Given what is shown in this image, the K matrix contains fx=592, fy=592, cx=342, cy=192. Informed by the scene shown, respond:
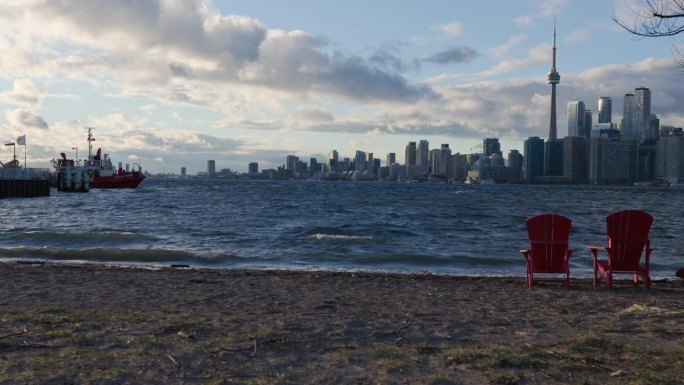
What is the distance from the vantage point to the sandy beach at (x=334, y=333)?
4.55 meters

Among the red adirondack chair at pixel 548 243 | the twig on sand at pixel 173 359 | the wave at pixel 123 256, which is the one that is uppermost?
the red adirondack chair at pixel 548 243

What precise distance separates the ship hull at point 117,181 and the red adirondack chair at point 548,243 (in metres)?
81.1

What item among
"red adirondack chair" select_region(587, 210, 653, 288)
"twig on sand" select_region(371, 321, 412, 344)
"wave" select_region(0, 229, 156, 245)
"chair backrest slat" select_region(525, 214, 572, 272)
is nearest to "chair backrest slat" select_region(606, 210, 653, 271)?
"red adirondack chair" select_region(587, 210, 653, 288)

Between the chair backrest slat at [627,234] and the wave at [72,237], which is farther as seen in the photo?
the wave at [72,237]

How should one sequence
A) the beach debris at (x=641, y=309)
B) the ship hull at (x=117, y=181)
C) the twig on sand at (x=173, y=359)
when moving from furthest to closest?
the ship hull at (x=117, y=181), the beach debris at (x=641, y=309), the twig on sand at (x=173, y=359)

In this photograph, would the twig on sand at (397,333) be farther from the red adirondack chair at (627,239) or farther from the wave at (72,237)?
the wave at (72,237)

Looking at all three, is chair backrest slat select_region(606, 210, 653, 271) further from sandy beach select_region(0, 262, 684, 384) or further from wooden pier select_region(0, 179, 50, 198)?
wooden pier select_region(0, 179, 50, 198)

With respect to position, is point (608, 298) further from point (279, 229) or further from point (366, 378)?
point (279, 229)

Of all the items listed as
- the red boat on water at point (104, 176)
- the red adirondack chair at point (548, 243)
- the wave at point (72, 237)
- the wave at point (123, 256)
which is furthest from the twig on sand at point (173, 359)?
the red boat on water at point (104, 176)

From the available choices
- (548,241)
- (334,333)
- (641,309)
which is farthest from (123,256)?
Result: (641,309)

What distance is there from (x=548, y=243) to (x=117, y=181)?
270 feet

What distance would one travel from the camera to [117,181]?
8406 centimetres

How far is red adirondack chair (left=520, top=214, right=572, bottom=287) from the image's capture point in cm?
984

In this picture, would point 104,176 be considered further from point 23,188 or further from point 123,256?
point 123,256
